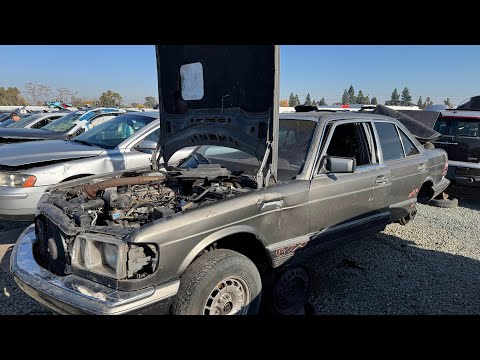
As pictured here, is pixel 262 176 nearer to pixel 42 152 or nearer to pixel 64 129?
pixel 42 152

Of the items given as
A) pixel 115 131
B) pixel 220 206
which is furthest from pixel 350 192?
pixel 115 131

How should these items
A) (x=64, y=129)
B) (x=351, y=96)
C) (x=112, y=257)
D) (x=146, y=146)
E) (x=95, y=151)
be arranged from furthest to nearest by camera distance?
1. (x=351, y=96)
2. (x=64, y=129)
3. (x=146, y=146)
4. (x=95, y=151)
5. (x=112, y=257)

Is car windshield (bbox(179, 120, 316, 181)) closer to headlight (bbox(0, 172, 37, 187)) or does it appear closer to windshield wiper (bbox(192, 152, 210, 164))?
windshield wiper (bbox(192, 152, 210, 164))

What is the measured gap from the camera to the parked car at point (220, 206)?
2201 mm

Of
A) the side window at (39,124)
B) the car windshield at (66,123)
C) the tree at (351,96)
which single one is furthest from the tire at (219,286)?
the tree at (351,96)

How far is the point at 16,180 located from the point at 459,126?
8.46 meters

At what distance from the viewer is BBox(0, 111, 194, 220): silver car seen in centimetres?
425

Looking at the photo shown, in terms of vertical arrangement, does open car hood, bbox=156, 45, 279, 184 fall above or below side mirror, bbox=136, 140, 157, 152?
above

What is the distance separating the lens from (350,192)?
343cm

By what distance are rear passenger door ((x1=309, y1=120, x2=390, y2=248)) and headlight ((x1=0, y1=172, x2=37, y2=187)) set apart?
3636mm

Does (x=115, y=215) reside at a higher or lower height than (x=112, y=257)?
higher

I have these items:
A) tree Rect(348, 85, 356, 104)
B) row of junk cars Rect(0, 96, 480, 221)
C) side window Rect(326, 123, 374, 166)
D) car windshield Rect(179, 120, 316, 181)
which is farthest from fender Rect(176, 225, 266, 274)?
→ tree Rect(348, 85, 356, 104)
